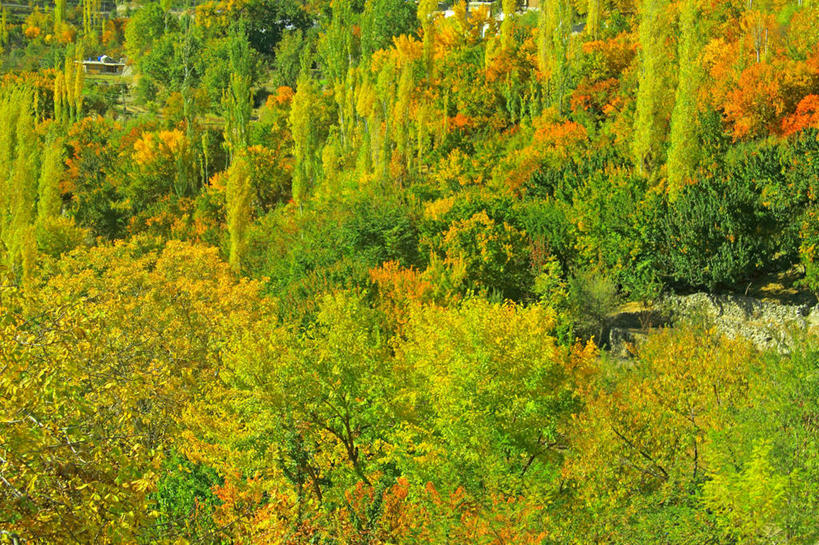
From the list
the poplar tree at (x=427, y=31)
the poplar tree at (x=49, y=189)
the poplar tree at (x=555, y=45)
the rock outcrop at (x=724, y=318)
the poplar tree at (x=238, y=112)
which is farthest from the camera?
the poplar tree at (x=427, y=31)

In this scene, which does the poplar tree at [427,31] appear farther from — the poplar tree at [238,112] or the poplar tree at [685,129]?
the poplar tree at [685,129]

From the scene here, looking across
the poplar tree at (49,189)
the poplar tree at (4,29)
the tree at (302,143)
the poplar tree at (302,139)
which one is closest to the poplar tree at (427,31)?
the tree at (302,143)

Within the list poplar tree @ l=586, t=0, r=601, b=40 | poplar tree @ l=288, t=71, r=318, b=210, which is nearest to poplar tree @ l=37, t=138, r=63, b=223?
poplar tree @ l=288, t=71, r=318, b=210

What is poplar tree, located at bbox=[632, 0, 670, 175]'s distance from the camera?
34.0 meters

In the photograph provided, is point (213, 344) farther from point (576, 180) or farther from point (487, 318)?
point (576, 180)

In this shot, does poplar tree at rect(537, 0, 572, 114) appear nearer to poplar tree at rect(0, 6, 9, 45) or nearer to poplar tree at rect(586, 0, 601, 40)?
poplar tree at rect(586, 0, 601, 40)

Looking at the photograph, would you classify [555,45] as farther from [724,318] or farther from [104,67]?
[104,67]

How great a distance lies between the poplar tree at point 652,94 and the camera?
3397cm

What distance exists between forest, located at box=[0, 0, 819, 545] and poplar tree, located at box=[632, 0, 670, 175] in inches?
5.7

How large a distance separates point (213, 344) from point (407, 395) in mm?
5644

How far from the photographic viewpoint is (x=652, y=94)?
33969 millimetres

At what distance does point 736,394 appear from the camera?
17703 millimetres

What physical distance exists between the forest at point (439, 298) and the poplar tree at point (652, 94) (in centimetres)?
14

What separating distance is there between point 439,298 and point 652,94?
15.1m
